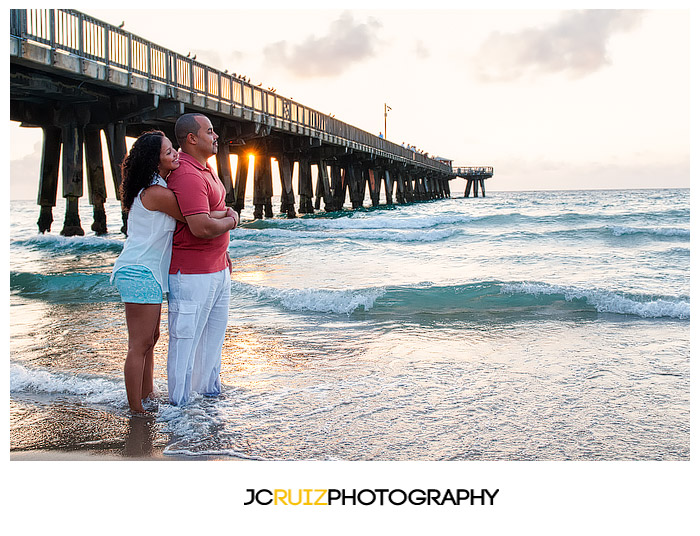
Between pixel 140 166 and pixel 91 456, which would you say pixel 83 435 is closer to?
pixel 91 456

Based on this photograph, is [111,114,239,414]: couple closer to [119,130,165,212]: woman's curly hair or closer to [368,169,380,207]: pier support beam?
[119,130,165,212]: woman's curly hair

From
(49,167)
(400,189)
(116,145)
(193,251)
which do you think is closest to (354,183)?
(400,189)

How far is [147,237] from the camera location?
3.17 meters

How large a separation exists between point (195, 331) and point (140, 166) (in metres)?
0.95

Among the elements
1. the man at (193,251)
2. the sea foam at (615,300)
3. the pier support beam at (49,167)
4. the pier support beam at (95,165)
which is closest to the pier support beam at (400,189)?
the pier support beam at (95,165)

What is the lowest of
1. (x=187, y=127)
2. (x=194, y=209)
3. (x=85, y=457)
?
(x=85, y=457)

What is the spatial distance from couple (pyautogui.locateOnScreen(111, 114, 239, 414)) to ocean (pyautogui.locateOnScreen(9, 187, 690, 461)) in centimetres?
36

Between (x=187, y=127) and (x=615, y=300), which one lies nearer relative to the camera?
(x=187, y=127)

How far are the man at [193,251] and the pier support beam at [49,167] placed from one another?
52.7ft

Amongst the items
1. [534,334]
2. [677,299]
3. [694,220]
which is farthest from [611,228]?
[694,220]

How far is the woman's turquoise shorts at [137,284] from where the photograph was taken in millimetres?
3154

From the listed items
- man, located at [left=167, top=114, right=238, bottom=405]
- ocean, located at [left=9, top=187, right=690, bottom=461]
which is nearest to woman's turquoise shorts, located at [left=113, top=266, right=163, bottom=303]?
man, located at [left=167, top=114, right=238, bottom=405]
